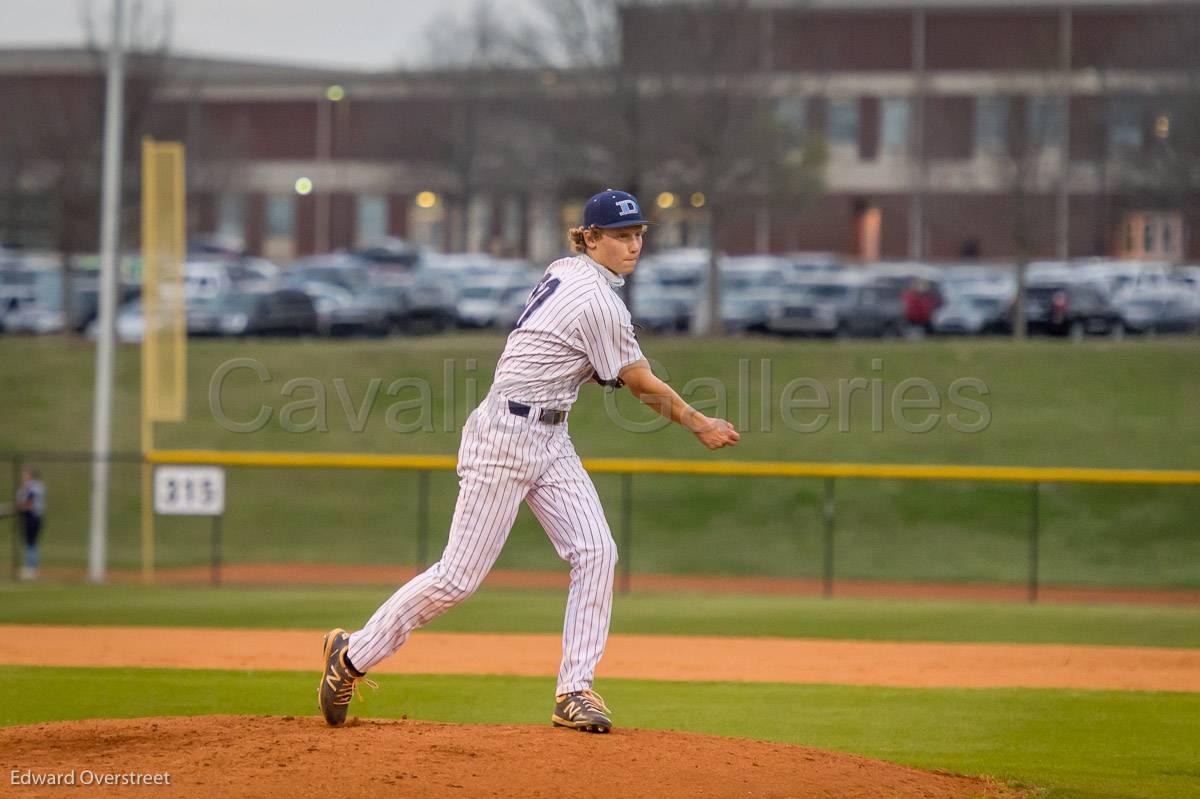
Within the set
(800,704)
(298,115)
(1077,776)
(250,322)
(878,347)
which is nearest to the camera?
(1077,776)

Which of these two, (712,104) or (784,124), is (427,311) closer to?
(712,104)

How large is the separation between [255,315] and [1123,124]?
65.9 feet

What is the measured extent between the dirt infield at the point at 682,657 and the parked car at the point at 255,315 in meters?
21.4

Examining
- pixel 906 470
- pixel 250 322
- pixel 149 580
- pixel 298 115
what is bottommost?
pixel 149 580

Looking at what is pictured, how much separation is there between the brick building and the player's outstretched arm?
2578 cm

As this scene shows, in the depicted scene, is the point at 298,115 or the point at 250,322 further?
the point at 298,115

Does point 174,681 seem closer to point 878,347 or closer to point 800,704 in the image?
point 800,704

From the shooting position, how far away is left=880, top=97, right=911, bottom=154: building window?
47.1 metres

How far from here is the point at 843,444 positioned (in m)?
26.9

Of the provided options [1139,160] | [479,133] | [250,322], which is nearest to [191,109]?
[479,133]

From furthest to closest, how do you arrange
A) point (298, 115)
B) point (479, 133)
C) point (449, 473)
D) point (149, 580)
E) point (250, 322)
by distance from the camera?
point (298, 115)
point (479, 133)
point (250, 322)
point (449, 473)
point (149, 580)

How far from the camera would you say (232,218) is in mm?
57094

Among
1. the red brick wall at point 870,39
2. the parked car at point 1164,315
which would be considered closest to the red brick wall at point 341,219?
the red brick wall at point 870,39

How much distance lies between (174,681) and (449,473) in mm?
16290
